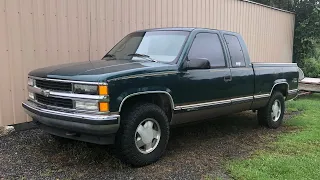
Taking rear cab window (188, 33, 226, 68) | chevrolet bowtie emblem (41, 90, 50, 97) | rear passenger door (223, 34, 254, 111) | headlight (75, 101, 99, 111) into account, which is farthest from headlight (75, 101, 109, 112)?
rear passenger door (223, 34, 254, 111)

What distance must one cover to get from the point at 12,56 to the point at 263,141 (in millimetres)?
4663

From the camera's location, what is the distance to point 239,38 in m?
6.70

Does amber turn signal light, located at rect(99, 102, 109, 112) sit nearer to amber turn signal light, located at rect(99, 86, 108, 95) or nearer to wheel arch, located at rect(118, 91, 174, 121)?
amber turn signal light, located at rect(99, 86, 108, 95)

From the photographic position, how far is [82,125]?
416cm

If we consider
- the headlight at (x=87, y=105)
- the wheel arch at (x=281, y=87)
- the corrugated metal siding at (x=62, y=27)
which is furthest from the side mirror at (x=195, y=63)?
the corrugated metal siding at (x=62, y=27)

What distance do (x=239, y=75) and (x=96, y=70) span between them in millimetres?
2818

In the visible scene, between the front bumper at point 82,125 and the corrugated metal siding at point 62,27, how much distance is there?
188 cm

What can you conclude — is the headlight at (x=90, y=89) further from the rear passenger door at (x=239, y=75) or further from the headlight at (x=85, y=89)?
the rear passenger door at (x=239, y=75)

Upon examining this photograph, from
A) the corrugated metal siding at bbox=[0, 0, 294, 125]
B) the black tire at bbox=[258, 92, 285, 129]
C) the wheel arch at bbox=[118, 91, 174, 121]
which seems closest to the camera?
the wheel arch at bbox=[118, 91, 174, 121]

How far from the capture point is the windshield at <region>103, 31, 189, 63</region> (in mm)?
5344

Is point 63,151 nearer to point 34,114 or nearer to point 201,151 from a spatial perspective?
point 34,114

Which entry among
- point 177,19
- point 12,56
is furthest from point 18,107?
point 177,19

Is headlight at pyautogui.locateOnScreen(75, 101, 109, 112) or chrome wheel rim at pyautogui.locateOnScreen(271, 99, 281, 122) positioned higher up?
headlight at pyautogui.locateOnScreen(75, 101, 109, 112)

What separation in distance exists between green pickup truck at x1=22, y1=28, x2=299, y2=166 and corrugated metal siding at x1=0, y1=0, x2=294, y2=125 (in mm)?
1213
